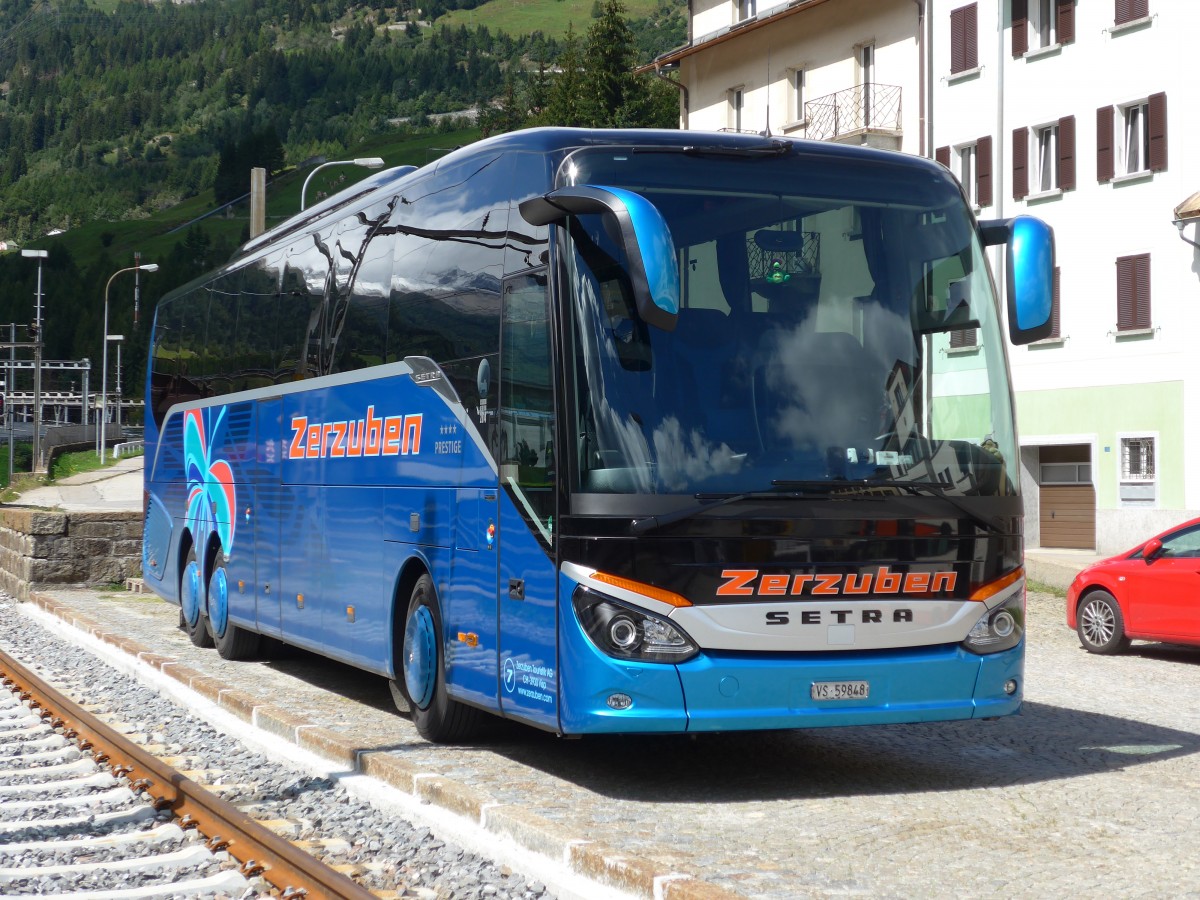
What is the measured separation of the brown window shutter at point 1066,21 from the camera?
35.7m

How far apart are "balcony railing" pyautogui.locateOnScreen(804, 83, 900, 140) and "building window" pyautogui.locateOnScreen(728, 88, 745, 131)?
4773mm

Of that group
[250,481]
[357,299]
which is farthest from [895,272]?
[250,481]

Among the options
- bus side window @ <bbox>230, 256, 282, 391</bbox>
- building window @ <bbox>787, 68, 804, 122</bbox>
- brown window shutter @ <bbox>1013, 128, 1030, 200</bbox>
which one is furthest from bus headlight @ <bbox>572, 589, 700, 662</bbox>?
building window @ <bbox>787, 68, 804, 122</bbox>

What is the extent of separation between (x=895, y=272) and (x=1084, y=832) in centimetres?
298

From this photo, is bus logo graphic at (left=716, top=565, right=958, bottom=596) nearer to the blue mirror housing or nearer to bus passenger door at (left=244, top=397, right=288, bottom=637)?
the blue mirror housing

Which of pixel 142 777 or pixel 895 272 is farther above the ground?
pixel 895 272

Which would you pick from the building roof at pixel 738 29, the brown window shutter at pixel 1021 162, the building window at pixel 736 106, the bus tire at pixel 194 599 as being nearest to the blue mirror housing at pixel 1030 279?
the bus tire at pixel 194 599

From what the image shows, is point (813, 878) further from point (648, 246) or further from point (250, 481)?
point (250, 481)

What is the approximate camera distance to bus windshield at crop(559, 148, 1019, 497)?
26.7 ft

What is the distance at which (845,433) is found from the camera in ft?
27.4

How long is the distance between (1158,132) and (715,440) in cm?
2751

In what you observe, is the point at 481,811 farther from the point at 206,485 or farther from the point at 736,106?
the point at 736,106

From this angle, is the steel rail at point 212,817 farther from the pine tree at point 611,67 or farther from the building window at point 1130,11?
the pine tree at point 611,67

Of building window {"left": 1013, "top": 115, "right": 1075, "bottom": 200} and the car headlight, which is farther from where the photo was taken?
building window {"left": 1013, "top": 115, "right": 1075, "bottom": 200}
